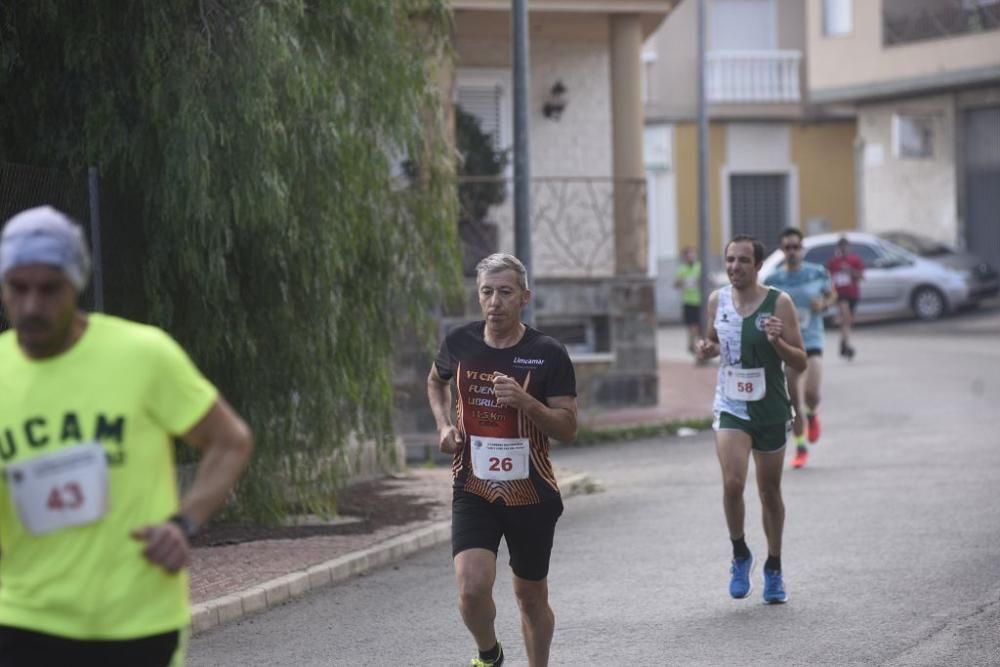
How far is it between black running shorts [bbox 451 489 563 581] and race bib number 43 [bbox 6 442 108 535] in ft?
8.75

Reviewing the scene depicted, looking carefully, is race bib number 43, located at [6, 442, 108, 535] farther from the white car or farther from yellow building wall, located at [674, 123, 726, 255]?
yellow building wall, located at [674, 123, 726, 255]

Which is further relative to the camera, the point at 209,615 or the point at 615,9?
the point at 615,9

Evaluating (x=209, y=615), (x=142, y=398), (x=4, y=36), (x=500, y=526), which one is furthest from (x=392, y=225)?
(x=142, y=398)

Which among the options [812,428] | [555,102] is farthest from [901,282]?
[812,428]

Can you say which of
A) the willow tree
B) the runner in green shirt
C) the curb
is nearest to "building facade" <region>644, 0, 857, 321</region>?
the runner in green shirt

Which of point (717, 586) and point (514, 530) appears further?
point (717, 586)

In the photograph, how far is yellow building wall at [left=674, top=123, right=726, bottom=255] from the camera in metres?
41.6

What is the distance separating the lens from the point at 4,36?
10.3 metres

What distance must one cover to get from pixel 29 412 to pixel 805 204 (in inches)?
1565

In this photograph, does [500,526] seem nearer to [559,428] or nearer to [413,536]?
[559,428]

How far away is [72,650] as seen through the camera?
394 cm

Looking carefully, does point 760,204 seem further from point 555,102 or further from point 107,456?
point 107,456

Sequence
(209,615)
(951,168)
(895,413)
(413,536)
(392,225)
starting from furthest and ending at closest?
(951,168), (895,413), (392,225), (413,536), (209,615)

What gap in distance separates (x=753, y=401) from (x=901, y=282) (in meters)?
25.9
